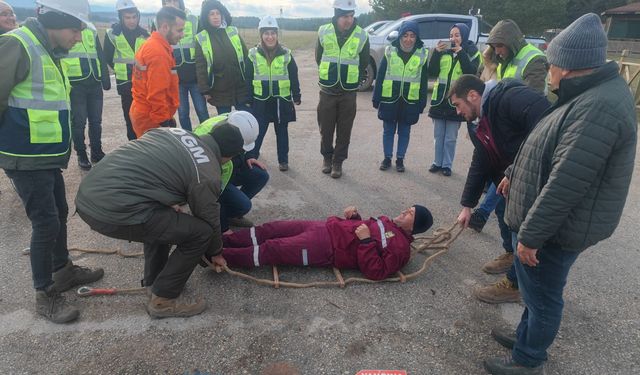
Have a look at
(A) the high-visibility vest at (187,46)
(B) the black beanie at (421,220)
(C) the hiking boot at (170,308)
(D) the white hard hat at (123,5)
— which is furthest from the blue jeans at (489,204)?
(D) the white hard hat at (123,5)

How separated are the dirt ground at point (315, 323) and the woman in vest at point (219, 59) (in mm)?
2266

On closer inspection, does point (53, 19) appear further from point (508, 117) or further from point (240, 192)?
point (508, 117)

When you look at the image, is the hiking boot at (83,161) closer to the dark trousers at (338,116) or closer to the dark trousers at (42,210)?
the dark trousers at (42,210)

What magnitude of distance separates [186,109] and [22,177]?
340 centimetres

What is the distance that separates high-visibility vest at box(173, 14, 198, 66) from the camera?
5.32 meters

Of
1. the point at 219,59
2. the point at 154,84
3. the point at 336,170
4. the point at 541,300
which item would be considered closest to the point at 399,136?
the point at 336,170

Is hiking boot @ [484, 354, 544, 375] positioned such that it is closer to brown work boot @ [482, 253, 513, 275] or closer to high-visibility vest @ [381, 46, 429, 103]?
brown work boot @ [482, 253, 513, 275]

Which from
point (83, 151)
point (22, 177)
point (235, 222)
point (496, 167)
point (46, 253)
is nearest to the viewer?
point (22, 177)

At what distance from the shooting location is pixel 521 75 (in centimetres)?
381

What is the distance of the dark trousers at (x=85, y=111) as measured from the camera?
5.12 m

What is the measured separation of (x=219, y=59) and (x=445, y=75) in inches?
115

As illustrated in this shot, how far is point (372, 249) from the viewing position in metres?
3.25

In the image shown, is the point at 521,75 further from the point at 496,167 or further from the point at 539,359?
the point at 539,359

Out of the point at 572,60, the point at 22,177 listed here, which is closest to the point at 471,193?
the point at 572,60
